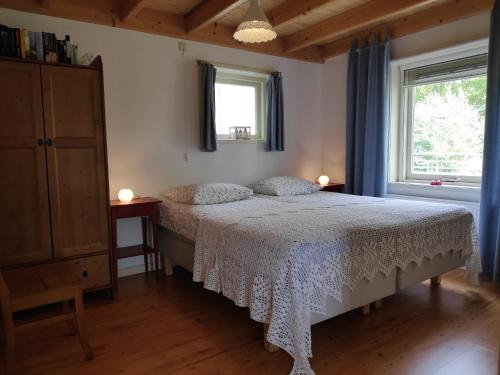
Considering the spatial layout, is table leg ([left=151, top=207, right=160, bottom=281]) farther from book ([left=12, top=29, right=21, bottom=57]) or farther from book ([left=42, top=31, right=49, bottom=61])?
book ([left=12, top=29, right=21, bottom=57])

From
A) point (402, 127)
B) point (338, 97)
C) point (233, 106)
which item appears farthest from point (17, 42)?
point (402, 127)

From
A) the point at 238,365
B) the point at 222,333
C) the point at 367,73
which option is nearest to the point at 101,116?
the point at 222,333

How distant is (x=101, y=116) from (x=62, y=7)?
110cm

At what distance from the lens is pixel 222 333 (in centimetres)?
229

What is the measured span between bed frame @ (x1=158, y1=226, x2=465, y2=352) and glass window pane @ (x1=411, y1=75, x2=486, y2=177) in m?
1.18

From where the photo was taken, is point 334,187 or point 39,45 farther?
point 334,187

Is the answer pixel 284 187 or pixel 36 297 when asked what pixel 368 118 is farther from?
pixel 36 297

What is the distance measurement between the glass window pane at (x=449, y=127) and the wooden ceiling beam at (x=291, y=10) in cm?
157

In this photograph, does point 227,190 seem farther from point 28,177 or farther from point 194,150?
point 28,177

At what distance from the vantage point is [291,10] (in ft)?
11.3

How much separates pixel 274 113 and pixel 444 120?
1.81m

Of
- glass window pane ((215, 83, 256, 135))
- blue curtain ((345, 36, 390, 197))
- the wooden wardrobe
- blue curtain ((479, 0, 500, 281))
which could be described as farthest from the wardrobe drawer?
blue curtain ((479, 0, 500, 281))

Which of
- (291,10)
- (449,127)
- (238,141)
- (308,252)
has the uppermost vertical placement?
(291,10)

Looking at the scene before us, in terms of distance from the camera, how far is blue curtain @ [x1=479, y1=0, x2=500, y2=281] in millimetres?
3002
